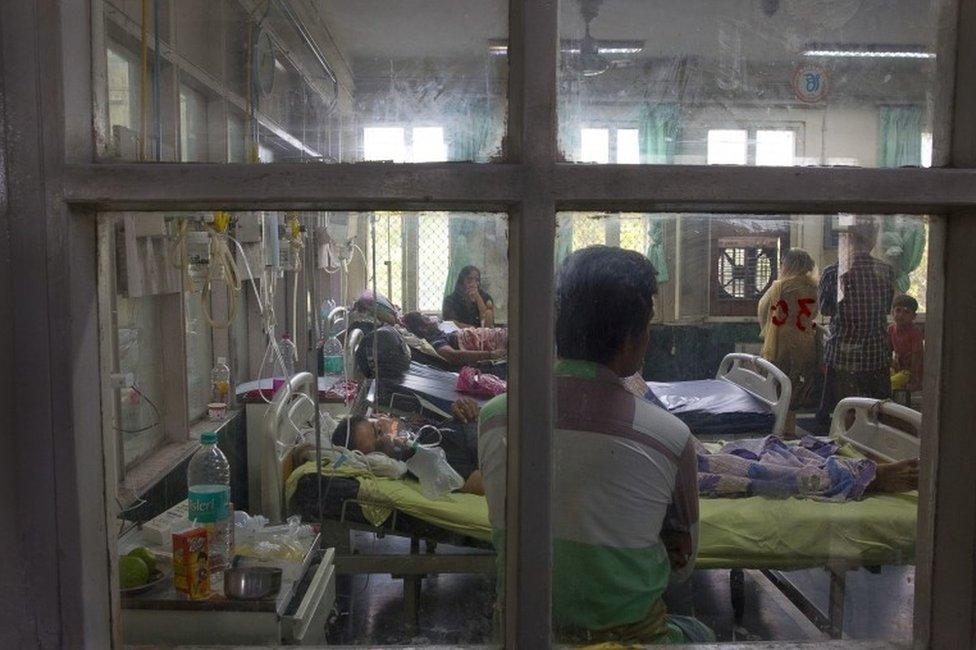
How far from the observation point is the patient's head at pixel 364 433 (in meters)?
1.78


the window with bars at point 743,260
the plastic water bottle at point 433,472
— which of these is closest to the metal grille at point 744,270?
the window with bars at point 743,260

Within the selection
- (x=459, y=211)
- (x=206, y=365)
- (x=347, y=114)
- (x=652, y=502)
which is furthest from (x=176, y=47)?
(x=206, y=365)

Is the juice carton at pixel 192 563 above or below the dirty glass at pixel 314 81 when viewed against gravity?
below

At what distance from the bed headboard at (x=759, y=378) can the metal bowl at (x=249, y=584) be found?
0.74 metres

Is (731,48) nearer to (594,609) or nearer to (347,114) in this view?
(347,114)

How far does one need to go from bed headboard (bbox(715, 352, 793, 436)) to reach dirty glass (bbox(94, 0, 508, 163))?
516 millimetres

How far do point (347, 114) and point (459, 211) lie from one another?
0.20m

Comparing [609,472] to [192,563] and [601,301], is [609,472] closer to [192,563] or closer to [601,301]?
[601,301]

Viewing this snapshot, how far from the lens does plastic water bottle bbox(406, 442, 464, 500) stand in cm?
152

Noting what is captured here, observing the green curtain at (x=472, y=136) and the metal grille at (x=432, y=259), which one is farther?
the metal grille at (x=432, y=259)

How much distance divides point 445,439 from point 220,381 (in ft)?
3.96

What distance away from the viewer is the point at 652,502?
1.00 meters

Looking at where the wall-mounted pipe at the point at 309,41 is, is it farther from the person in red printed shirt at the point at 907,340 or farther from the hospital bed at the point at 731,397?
the person in red printed shirt at the point at 907,340

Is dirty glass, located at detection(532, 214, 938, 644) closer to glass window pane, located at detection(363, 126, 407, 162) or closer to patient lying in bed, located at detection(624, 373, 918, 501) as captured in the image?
patient lying in bed, located at detection(624, 373, 918, 501)
